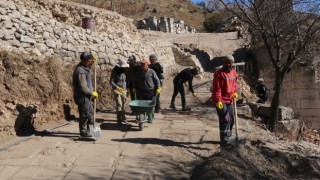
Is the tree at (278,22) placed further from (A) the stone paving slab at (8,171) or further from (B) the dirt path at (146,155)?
(A) the stone paving slab at (8,171)

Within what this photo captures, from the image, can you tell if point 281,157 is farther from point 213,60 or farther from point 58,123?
point 213,60

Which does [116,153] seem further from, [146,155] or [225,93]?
[225,93]

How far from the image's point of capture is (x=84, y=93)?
759 centimetres

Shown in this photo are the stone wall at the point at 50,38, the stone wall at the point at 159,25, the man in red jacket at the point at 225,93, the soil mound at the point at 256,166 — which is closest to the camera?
the soil mound at the point at 256,166

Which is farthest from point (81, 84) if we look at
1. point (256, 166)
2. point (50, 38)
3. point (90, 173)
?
point (50, 38)

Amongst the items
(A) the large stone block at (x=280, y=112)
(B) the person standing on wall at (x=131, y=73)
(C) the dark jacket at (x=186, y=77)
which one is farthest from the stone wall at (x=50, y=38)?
(A) the large stone block at (x=280, y=112)

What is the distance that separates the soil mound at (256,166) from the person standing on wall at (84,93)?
2.65 meters

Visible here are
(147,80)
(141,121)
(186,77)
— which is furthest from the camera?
(186,77)

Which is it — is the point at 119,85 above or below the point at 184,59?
below

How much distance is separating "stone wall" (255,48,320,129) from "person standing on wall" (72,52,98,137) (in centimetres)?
980

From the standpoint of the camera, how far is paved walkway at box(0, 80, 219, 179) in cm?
586

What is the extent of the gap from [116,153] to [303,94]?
10.6 metres

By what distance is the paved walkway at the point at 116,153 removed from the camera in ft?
19.2

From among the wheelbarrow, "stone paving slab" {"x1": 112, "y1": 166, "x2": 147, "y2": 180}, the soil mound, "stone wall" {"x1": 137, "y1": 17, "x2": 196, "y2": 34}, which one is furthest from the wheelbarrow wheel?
"stone wall" {"x1": 137, "y1": 17, "x2": 196, "y2": 34}
